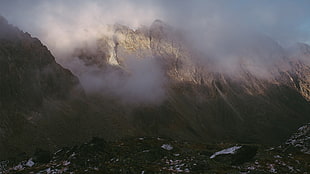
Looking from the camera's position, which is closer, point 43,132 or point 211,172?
point 211,172

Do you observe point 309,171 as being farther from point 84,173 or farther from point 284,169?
point 84,173

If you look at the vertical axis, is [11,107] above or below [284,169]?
above

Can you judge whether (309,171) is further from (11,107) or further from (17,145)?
(11,107)

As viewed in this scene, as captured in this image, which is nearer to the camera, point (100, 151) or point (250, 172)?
point (250, 172)

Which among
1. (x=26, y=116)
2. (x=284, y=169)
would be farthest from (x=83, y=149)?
(x=26, y=116)

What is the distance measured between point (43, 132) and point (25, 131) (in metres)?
9.75

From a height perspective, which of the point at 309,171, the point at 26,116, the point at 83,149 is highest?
the point at 26,116

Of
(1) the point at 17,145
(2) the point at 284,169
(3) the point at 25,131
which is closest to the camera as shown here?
(2) the point at 284,169

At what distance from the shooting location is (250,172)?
149 ft

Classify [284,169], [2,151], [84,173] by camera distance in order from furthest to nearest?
[2,151] < [284,169] < [84,173]

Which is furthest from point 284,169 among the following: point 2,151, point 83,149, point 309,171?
point 2,151

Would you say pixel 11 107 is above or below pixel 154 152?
above

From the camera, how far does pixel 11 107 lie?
642 ft

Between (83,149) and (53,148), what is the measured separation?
112851 millimetres
